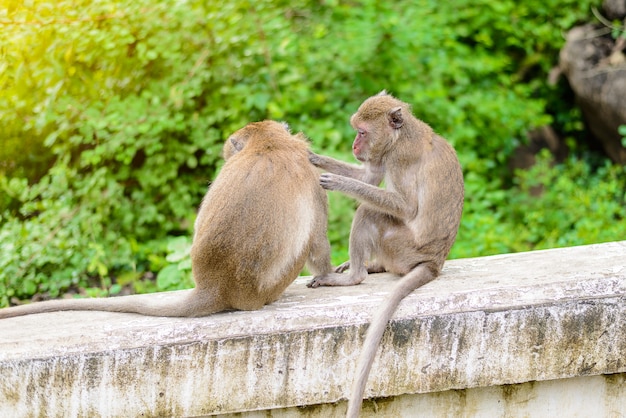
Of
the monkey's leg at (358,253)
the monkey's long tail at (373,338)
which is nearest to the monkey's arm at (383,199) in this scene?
the monkey's leg at (358,253)

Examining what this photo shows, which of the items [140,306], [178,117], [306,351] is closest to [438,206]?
[306,351]

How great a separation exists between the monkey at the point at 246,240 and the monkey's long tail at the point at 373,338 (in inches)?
18.0

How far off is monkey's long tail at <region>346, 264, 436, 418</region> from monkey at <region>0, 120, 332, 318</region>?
46 cm

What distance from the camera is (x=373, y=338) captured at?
307 centimetres

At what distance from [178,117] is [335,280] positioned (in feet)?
8.51

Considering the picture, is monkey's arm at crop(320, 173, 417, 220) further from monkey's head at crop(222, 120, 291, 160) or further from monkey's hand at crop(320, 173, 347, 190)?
monkey's head at crop(222, 120, 291, 160)

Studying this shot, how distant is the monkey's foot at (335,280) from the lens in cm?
383

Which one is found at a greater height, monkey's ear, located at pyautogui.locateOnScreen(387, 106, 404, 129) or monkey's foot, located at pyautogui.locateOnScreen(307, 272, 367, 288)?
monkey's ear, located at pyautogui.locateOnScreen(387, 106, 404, 129)

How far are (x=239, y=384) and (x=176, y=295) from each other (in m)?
0.72

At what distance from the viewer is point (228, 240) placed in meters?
3.32

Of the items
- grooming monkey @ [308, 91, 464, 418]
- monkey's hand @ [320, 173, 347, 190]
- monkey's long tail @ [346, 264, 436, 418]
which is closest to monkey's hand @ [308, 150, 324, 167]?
grooming monkey @ [308, 91, 464, 418]

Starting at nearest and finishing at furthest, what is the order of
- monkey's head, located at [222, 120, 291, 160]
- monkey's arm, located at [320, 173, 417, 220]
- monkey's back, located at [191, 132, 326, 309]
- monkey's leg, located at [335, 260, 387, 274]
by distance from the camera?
1. monkey's back, located at [191, 132, 326, 309]
2. monkey's head, located at [222, 120, 291, 160]
3. monkey's arm, located at [320, 173, 417, 220]
4. monkey's leg, located at [335, 260, 387, 274]

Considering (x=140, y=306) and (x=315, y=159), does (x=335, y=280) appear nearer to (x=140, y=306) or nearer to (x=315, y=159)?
(x=315, y=159)

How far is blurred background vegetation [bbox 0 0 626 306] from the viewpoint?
5648mm
